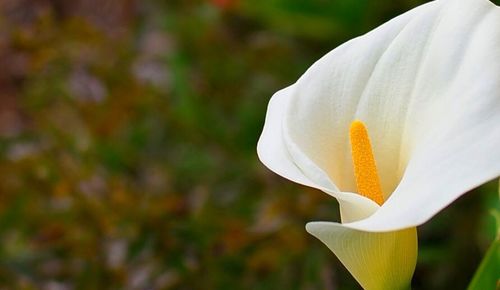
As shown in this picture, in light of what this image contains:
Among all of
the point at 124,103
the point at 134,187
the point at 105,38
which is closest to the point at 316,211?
the point at 134,187

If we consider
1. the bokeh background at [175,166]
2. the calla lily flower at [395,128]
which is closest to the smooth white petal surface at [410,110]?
the calla lily flower at [395,128]

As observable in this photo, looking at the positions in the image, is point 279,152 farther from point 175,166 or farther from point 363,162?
point 175,166

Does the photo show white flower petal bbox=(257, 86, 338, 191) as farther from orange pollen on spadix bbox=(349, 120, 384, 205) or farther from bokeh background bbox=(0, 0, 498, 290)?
bokeh background bbox=(0, 0, 498, 290)

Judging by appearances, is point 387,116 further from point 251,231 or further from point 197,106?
point 197,106

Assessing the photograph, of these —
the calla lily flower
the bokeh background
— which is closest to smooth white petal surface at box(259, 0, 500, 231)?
the calla lily flower

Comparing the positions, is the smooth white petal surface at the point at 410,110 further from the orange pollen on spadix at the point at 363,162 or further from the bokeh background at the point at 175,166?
the bokeh background at the point at 175,166

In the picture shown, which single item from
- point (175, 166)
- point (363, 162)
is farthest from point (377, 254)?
point (175, 166)
